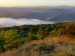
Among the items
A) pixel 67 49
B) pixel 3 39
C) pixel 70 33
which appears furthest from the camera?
pixel 3 39

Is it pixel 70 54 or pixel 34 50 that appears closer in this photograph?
pixel 70 54

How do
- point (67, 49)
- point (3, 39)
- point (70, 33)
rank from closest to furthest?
1. point (67, 49)
2. point (70, 33)
3. point (3, 39)

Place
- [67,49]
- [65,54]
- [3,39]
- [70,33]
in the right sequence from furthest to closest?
[3,39] → [70,33] → [67,49] → [65,54]

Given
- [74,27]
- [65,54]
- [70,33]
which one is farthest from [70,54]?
[74,27]

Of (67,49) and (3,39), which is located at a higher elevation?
(67,49)

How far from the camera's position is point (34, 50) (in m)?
19.0

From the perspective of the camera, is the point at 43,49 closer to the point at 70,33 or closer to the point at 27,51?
the point at 27,51

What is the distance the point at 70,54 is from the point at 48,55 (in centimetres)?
122

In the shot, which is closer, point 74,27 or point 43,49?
point 43,49

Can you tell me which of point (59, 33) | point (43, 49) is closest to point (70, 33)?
point (59, 33)

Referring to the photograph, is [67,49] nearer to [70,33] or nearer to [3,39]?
[70,33]

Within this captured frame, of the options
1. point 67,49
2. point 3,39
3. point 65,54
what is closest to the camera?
point 65,54

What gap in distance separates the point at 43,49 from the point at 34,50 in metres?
0.55

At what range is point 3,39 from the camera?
111 feet
